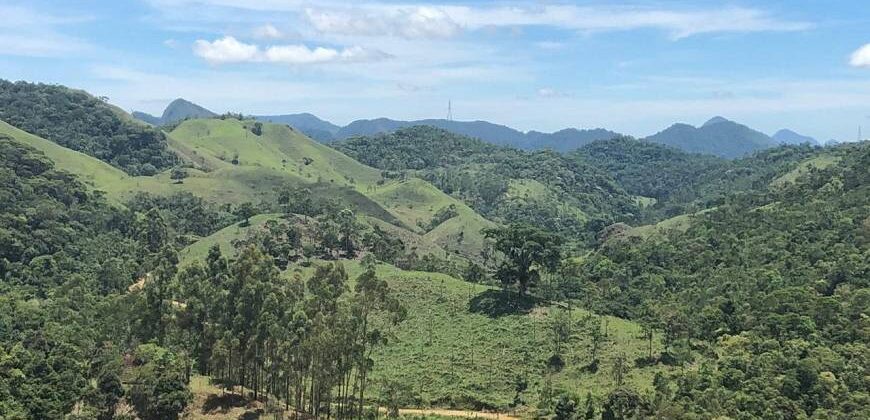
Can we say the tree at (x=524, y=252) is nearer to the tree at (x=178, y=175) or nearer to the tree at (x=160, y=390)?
the tree at (x=160, y=390)

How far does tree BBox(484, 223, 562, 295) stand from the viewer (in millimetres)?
79438

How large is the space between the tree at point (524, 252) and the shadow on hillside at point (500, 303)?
144cm

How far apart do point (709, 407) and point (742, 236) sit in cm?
6954

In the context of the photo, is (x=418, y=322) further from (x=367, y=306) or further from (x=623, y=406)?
(x=623, y=406)

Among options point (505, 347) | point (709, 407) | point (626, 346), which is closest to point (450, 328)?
point (505, 347)

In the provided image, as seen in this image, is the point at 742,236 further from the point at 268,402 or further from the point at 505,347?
the point at 268,402

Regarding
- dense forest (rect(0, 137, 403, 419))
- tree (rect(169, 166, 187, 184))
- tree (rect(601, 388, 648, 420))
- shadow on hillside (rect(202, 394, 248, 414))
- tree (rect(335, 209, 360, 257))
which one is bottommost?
shadow on hillside (rect(202, 394, 248, 414))

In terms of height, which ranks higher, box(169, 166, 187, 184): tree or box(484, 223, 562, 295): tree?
box(169, 166, 187, 184): tree

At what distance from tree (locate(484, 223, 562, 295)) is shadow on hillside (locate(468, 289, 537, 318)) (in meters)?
1.44

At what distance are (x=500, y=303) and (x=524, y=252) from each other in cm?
659

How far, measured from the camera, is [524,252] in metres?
79.2

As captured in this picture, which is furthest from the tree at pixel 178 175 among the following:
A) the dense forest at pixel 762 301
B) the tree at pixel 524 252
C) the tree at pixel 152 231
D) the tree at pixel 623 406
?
the tree at pixel 623 406

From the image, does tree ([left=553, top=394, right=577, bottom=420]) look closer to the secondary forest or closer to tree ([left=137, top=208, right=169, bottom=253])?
the secondary forest

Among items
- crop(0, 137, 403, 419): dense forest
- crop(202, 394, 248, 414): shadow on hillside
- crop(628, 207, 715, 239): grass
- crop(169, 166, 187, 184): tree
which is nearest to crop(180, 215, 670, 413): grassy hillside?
crop(0, 137, 403, 419): dense forest
